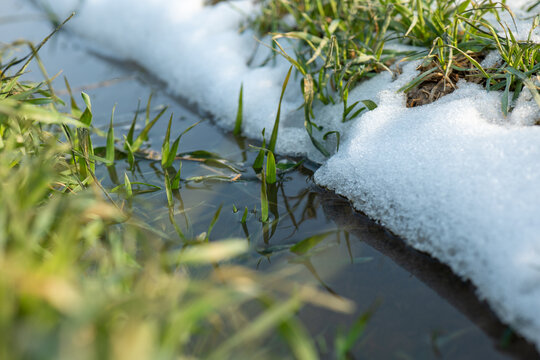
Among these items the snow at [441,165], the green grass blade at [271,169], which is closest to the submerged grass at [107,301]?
the snow at [441,165]

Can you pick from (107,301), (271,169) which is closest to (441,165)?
(271,169)

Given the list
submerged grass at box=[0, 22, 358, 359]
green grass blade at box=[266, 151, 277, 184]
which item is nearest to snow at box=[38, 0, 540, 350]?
green grass blade at box=[266, 151, 277, 184]

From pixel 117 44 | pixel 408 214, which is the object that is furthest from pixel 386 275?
pixel 117 44

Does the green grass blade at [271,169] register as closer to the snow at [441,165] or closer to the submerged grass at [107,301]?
the snow at [441,165]

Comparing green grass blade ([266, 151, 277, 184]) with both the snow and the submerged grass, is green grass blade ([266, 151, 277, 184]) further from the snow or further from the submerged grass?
the submerged grass

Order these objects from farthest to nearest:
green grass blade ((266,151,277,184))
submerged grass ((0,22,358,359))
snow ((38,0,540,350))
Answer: green grass blade ((266,151,277,184))
snow ((38,0,540,350))
submerged grass ((0,22,358,359))

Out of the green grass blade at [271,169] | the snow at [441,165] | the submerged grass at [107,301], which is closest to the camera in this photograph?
the submerged grass at [107,301]

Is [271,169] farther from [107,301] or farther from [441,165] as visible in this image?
[107,301]

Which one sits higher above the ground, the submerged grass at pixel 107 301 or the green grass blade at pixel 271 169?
the submerged grass at pixel 107 301
